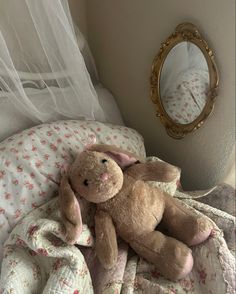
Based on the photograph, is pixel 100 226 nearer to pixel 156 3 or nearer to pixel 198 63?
pixel 198 63

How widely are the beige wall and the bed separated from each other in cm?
Result: 14

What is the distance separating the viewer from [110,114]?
1.48 meters

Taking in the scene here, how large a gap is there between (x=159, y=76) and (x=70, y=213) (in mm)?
625

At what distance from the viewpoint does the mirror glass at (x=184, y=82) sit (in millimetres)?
1149

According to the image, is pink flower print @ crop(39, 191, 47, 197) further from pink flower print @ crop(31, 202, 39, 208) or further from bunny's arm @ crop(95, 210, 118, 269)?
bunny's arm @ crop(95, 210, 118, 269)

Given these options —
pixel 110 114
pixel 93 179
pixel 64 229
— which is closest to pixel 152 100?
pixel 110 114

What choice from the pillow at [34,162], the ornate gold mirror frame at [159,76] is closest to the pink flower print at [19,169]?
the pillow at [34,162]

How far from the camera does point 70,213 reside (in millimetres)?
959

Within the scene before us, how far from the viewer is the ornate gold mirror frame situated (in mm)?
1101

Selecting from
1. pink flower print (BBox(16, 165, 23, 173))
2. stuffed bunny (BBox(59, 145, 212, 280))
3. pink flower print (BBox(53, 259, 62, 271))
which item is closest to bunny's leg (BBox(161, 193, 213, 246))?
stuffed bunny (BBox(59, 145, 212, 280))

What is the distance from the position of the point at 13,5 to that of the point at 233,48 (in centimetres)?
64

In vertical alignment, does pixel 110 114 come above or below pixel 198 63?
below

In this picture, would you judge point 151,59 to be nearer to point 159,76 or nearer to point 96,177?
point 159,76

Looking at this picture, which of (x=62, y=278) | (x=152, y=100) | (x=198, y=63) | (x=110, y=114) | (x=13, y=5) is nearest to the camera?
(x=62, y=278)
